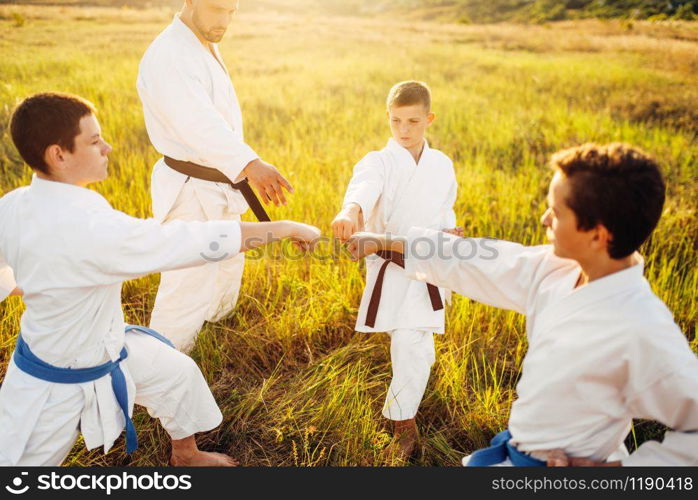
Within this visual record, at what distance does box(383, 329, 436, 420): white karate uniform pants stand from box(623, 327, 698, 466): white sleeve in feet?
3.70

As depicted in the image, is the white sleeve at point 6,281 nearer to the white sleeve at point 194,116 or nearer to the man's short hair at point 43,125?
the man's short hair at point 43,125

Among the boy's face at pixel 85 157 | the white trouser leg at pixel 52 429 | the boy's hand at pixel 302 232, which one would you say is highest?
the boy's face at pixel 85 157

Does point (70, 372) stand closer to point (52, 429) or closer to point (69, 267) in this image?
point (52, 429)

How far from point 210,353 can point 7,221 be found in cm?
143

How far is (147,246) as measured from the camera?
195 centimetres

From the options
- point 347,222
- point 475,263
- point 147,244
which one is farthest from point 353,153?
point 147,244

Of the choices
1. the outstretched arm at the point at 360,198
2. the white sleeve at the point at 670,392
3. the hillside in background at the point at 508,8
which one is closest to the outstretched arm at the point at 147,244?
the outstretched arm at the point at 360,198

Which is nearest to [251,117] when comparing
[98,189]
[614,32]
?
[98,189]

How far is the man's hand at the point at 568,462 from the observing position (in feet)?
5.66

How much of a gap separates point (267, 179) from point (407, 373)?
1.21 m

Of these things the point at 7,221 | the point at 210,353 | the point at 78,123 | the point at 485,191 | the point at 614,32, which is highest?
the point at 614,32

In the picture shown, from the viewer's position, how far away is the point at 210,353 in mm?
3131

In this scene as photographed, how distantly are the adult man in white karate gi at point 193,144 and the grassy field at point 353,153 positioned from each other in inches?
11.9

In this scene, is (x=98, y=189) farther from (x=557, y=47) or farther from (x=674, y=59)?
(x=557, y=47)
